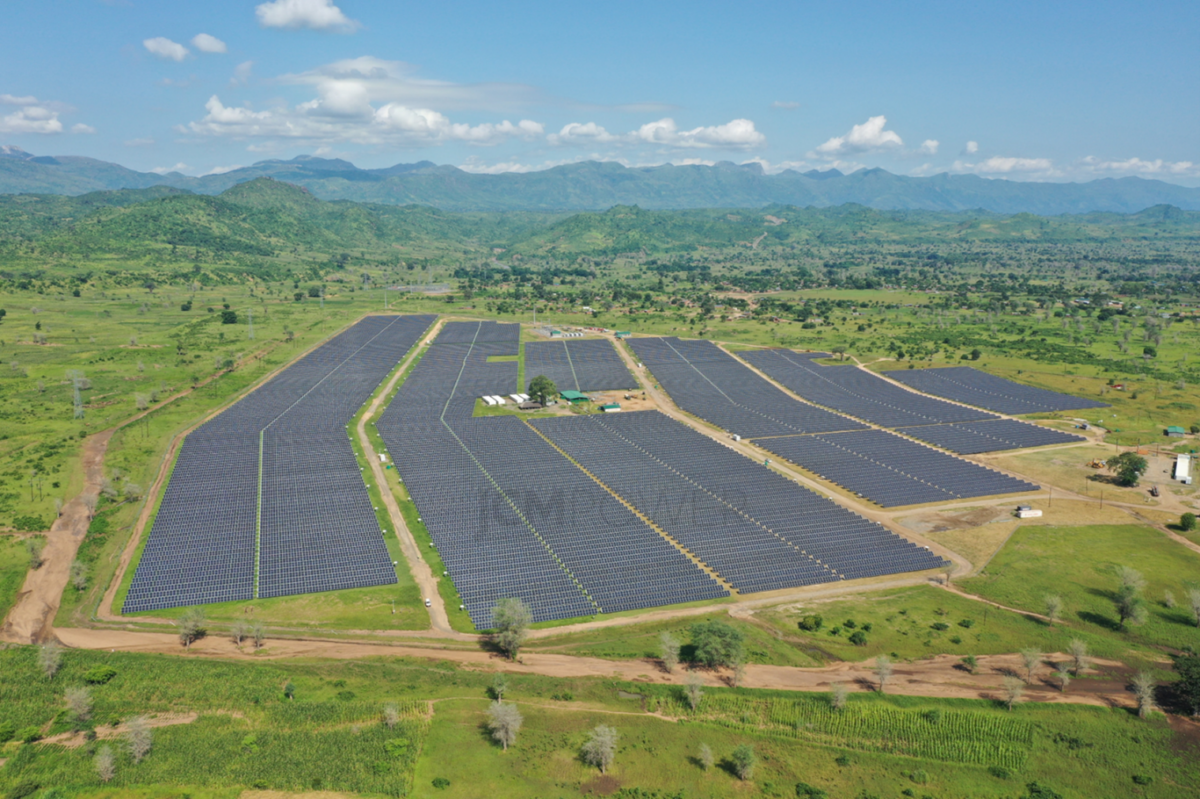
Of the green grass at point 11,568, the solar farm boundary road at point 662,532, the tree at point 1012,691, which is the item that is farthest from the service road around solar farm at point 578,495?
the tree at point 1012,691

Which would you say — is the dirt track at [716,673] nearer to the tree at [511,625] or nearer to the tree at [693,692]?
the tree at [511,625]

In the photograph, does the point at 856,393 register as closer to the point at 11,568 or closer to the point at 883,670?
the point at 883,670

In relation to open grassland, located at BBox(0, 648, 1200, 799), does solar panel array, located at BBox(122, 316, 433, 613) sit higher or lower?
higher

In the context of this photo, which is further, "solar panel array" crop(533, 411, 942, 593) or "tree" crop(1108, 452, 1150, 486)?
"tree" crop(1108, 452, 1150, 486)

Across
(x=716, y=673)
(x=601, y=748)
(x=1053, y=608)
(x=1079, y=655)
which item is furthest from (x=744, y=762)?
(x=1053, y=608)

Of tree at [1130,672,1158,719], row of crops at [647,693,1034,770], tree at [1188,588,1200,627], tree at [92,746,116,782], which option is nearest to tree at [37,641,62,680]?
tree at [92,746,116,782]

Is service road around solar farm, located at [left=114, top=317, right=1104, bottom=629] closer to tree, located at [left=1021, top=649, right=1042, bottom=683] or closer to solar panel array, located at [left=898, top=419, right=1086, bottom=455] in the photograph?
solar panel array, located at [left=898, top=419, right=1086, bottom=455]
